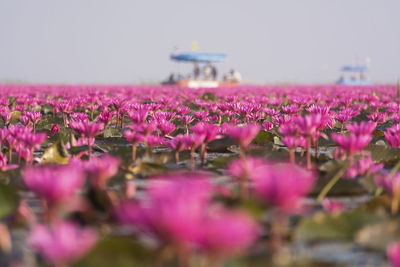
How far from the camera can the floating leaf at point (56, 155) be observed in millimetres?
2795

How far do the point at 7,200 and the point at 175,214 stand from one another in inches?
39.9

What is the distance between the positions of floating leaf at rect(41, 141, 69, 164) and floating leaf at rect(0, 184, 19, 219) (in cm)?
112

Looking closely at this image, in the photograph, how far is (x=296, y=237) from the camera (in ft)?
4.67

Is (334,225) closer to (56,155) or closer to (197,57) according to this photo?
(56,155)

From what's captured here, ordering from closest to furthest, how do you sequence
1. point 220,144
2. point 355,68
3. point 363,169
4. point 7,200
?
1. point 7,200
2. point 363,169
3. point 220,144
4. point 355,68

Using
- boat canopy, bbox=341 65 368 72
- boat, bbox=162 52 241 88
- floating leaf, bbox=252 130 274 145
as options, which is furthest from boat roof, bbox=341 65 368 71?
floating leaf, bbox=252 130 274 145

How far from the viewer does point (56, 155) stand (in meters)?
2.85

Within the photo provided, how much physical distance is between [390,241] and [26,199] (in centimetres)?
144

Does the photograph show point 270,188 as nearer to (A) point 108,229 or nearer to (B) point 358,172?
(A) point 108,229

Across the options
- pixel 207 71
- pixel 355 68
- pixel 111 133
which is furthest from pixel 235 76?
pixel 111 133

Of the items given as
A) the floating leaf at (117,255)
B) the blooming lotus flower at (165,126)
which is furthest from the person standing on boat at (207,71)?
the floating leaf at (117,255)

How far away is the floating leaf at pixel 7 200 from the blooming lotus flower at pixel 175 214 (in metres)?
0.81

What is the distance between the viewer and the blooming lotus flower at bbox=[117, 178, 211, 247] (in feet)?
2.86

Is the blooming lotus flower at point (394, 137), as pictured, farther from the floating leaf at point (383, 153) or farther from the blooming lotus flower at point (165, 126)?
the blooming lotus flower at point (165, 126)
